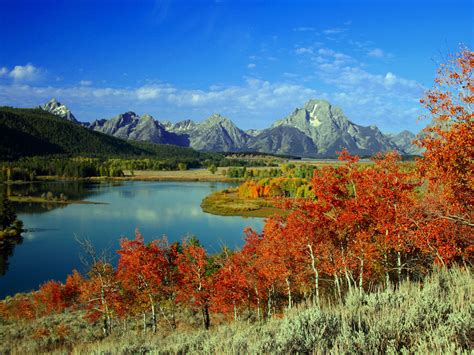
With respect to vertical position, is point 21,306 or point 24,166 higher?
point 24,166

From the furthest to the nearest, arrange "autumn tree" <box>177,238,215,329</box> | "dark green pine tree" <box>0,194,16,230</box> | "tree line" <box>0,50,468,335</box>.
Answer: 1. "dark green pine tree" <box>0,194,16,230</box>
2. "autumn tree" <box>177,238,215,329</box>
3. "tree line" <box>0,50,468,335</box>

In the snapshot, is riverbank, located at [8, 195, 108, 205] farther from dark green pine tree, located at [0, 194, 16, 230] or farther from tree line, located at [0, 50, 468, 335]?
tree line, located at [0, 50, 468, 335]

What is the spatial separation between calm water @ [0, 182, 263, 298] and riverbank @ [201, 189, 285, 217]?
369cm

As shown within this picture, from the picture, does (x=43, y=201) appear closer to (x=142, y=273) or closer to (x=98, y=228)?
(x=98, y=228)

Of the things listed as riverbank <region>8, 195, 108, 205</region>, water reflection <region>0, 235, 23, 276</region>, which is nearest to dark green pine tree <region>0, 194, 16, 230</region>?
water reflection <region>0, 235, 23, 276</region>

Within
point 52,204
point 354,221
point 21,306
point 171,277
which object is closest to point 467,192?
point 354,221

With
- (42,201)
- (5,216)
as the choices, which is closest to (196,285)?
(5,216)

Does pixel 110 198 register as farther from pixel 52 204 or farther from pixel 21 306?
pixel 21 306

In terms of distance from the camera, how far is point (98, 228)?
71188mm

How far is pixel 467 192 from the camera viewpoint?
40.9 ft

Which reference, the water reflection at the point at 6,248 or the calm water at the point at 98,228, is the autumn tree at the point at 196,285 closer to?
the calm water at the point at 98,228

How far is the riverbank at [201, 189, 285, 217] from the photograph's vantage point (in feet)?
309

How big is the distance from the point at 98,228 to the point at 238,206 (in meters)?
39.2

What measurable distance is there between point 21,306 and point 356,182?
101 feet
